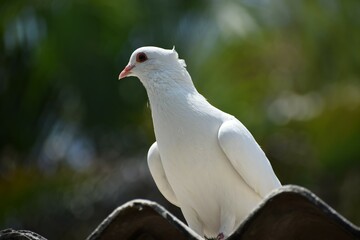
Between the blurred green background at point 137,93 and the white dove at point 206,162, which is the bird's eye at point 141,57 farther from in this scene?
the blurred green background at point 137,93

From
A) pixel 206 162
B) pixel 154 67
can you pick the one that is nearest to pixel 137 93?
pixel 154 67

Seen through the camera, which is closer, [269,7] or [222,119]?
[222,119]

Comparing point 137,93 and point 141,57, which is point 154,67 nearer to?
point 141,57

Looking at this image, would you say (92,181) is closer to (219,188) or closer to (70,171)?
(70,171)

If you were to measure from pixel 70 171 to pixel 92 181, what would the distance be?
47 centimetres

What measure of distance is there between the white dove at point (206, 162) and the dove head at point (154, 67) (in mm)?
117

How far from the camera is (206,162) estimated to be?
A: 7527mm

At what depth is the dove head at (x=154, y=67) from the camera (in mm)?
8023

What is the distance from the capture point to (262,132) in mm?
19312

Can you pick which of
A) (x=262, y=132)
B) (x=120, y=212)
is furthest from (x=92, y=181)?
(x=120, y=212)

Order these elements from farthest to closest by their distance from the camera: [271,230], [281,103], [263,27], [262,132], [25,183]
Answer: [263,27] → [281,103] → [262,132] → [25,183] → [271,230]

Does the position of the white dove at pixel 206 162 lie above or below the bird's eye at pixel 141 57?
below

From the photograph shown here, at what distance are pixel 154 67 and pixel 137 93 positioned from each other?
1323cm

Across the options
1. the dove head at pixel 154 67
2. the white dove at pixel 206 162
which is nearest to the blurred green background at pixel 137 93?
the dove head at pixel 154 67
